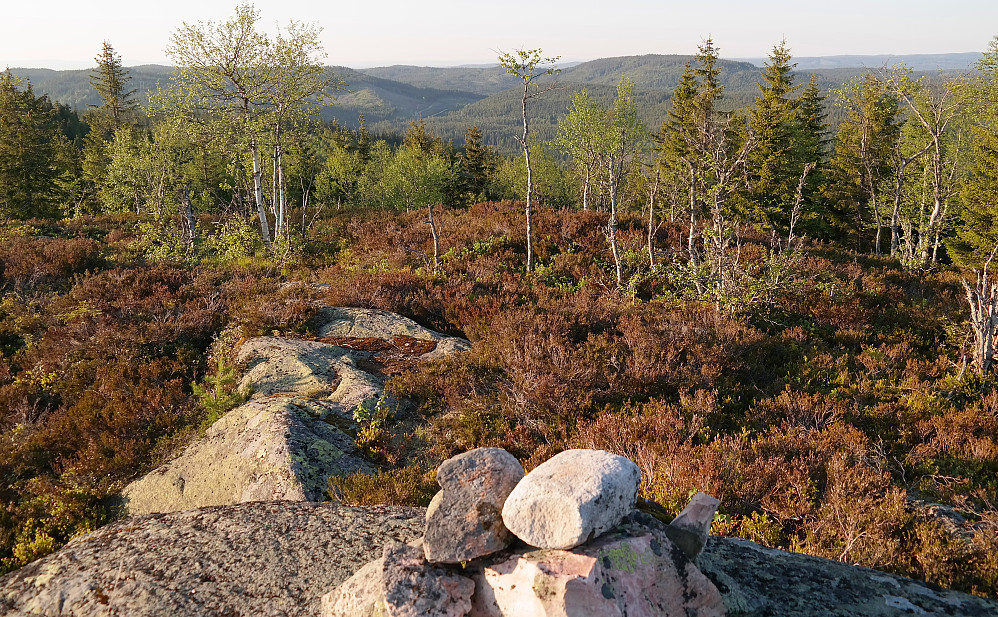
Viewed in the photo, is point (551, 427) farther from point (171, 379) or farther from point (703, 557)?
point (171, 379)

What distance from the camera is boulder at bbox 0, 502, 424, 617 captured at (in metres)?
3.24

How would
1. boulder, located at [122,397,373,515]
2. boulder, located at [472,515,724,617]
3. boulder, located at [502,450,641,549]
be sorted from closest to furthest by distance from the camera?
boulder, located at [472,515,724,617]
boulder, located at [502,450,641,549]
boulder, located at [122,397,373,515]

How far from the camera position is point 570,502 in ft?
8.85

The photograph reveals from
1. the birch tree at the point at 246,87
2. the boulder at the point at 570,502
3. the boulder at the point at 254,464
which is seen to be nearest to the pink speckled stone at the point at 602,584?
the boulder at the point at 570,502

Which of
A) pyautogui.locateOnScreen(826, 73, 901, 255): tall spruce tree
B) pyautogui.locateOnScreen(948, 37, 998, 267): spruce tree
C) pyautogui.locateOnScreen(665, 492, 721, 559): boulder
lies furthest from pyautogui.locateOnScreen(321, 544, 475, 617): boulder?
pyautogui.locateOnScreen(826, 73, 901, 255): tall spruce tree

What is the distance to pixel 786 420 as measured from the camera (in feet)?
21.4

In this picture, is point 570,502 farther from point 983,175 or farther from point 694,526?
point 983,175

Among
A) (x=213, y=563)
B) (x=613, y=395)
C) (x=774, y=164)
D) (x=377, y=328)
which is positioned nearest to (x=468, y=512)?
(x=213, y=563)

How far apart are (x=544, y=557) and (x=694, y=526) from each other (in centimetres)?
107

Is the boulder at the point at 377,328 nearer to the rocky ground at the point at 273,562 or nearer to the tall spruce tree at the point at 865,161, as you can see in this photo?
the rocky ground at the point at 273,562

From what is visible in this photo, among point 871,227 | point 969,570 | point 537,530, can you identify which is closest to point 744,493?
point 969,570

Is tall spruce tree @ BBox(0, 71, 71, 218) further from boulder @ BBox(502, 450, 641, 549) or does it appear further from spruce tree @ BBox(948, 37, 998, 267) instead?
spruce tree @ BBox(948, 37, 998, 267)

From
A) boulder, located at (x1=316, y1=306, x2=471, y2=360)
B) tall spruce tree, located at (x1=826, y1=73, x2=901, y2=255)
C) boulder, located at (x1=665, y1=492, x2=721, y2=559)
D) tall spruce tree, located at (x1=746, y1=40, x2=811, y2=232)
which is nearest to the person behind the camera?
boulder, located at (x1=665, y1=492, x2=721, y2=559)

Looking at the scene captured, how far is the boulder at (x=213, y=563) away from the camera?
10.6 feet
